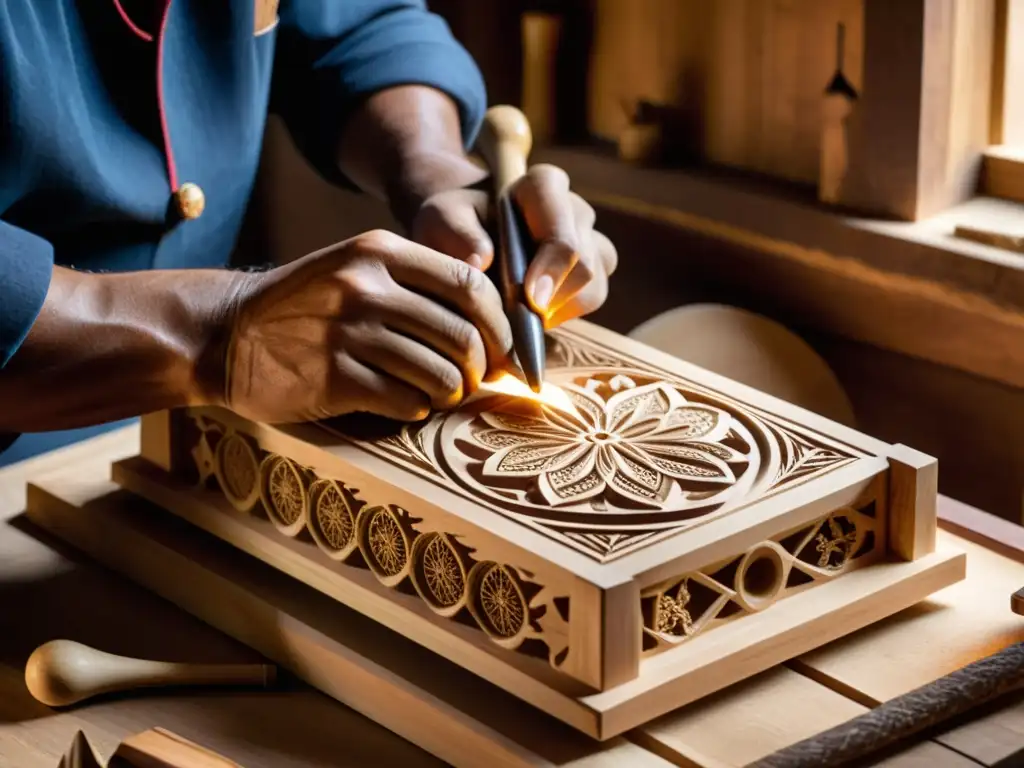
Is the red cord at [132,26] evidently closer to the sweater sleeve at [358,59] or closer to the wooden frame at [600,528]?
the sweater sleeve at [358,59]

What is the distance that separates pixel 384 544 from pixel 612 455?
0.24 m

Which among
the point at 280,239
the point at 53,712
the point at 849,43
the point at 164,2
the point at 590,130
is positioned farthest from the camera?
the point at 280,239

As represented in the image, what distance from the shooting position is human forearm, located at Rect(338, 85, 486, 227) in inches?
79.2

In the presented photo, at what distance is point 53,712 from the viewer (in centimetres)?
138

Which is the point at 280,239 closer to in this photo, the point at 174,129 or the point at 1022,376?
the point at 174,129

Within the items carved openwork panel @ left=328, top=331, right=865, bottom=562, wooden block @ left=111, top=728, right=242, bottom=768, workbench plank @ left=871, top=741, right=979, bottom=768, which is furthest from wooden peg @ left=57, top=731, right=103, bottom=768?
workbench plank @ left=871, top=741, right=979, bottom=768

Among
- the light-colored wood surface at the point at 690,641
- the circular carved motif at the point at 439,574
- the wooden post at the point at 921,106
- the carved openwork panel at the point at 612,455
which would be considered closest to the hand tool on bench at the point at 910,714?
the light-colored wood surface at the point at 690,641

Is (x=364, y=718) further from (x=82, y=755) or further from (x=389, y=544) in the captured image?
(x=82, y=755)

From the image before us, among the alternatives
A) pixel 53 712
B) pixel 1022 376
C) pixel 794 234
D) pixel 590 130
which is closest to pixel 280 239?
pixel 590 130

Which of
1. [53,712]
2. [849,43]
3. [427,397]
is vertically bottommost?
[53,712]

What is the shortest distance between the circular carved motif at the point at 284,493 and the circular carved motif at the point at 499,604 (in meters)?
0.25

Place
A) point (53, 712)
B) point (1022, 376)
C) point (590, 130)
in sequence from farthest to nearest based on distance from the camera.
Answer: point (590, 130) → point (1022, 376) → point (53, 712)

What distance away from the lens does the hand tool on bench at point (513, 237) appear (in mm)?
1576

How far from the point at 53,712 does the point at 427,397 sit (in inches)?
18.7
